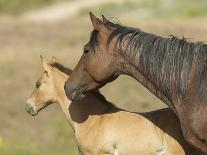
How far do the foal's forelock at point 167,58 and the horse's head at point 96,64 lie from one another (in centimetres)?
10

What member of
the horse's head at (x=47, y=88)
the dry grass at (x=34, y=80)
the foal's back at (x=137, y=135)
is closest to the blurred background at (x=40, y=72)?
the dry grass at (x=34, y=80)

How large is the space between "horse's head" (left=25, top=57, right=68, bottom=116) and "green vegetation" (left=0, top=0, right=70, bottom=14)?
159 feet

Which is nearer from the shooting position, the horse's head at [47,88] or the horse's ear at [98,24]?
the horse's ear at [98,24]

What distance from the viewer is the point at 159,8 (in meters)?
44.3

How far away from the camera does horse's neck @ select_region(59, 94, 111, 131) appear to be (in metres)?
10.4

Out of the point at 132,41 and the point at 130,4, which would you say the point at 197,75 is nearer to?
the point at 132,41

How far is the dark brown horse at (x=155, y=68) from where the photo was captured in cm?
910

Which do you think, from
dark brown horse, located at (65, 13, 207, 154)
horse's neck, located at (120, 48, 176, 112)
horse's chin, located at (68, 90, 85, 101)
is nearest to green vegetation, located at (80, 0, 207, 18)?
horse's chin, located at (68, 90, 85, 101)

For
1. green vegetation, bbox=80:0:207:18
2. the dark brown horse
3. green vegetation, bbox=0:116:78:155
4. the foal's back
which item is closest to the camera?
the dark brown horse

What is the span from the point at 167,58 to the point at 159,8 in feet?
116

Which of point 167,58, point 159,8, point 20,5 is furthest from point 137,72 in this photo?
point 20,5

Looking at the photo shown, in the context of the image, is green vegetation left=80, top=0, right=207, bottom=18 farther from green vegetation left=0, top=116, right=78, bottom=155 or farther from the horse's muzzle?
the horse's muzzle

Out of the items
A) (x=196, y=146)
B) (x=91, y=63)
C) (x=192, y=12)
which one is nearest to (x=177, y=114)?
(x=196, y=146)

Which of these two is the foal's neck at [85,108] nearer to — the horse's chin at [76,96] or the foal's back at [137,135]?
the foal's back at [137,135]
